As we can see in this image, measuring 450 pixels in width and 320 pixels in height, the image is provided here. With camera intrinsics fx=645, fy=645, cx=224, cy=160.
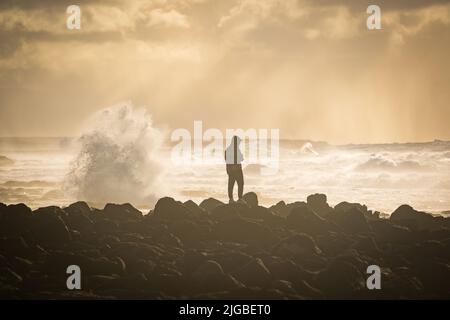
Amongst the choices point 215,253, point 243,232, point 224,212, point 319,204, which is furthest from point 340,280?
point 319,204

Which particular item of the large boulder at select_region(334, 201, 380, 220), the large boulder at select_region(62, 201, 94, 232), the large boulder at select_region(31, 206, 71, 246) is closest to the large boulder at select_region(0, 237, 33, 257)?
the large boulder at select_region(31, 206, 71, 246)

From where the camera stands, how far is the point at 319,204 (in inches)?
801

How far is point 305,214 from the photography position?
17.6 metres

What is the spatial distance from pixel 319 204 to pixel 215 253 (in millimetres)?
6571

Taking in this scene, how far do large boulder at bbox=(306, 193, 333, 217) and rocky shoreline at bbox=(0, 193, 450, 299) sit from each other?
59.9 inches

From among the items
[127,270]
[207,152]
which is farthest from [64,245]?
[207,152]

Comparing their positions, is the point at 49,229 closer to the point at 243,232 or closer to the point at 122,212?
the point at 122,212

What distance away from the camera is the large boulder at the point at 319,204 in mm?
20062

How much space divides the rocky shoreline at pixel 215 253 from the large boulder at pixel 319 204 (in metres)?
1.52

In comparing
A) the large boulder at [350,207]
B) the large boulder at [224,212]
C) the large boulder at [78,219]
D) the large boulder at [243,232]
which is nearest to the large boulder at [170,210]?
the large boulder at [224,212]

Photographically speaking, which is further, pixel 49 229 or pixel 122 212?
pixel 122 212
